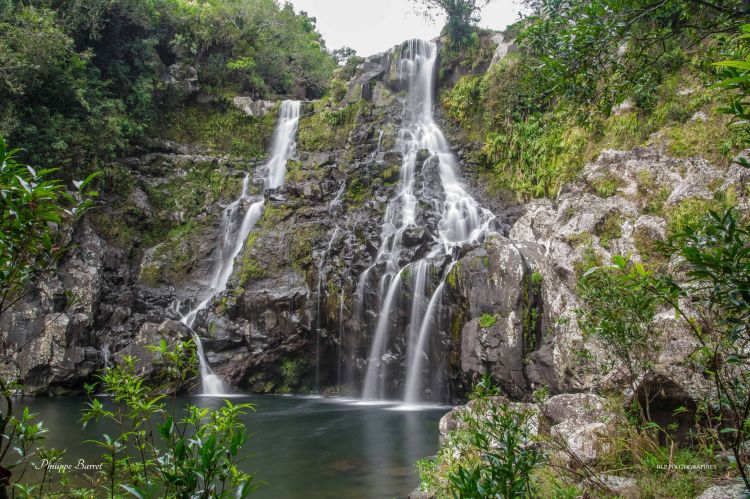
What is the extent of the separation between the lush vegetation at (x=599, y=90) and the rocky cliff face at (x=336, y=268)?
3.20ft

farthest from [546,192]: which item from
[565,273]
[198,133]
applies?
[198,133]

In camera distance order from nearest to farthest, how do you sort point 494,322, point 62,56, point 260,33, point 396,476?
point 396,476
point 494,322
point 62,56
point 260,33

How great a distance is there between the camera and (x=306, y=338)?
1638 cm

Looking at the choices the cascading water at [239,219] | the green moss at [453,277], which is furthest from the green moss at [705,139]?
the cascading water at [239,219]

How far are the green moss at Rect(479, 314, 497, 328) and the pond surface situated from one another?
2.70 meters

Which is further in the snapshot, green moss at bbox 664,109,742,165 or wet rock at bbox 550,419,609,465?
green moss at bbox 664,109,742,165

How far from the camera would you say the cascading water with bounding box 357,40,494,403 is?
47.3 feet

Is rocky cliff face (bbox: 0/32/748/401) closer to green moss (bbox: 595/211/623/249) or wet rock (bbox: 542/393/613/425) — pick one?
green moss (bbox: 595/211/623/249)

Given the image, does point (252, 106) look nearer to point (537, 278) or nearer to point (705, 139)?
point (537, 278)

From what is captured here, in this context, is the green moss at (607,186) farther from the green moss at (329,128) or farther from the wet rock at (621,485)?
the green moss at (329,128)

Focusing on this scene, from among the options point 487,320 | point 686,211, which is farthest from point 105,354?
point 686,211

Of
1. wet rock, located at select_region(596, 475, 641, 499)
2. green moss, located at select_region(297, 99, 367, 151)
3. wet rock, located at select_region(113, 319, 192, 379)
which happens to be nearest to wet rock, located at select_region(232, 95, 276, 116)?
green moss, located at select_region(297, 99, 367, 151)

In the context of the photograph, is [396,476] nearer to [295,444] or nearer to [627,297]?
[295,444]

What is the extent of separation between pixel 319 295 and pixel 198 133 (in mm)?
13227
